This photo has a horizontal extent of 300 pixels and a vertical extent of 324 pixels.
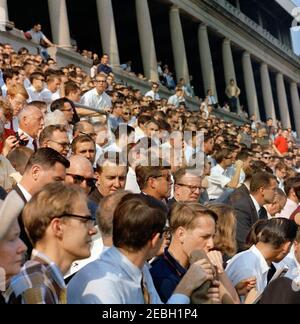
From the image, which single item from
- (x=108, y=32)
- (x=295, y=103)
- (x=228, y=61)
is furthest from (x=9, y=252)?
(x=295, y=103)

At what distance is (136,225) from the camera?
3811 mm

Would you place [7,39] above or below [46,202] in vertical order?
above

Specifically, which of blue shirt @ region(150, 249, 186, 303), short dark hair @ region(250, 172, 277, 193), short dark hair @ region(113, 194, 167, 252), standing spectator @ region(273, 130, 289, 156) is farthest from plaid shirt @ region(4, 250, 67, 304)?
standing spectator @ region(273, 130, 289, 156)

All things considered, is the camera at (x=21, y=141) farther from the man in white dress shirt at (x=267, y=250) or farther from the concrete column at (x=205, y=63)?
the concrete column at (x=205, y=63)

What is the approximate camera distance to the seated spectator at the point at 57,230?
3438 millimetres

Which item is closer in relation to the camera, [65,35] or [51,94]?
[51,94]

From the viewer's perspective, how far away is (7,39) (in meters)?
19.3

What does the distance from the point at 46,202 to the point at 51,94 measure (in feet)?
29.1

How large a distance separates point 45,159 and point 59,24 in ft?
61.6

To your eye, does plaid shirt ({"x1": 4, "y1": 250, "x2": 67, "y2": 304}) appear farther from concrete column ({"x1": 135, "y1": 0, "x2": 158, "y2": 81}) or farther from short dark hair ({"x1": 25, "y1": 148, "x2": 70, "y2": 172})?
concrete column ({"x1": 135, "y1": 0, "x2": 158, "y2": 81})

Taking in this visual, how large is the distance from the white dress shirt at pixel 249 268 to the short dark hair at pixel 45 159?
69.7 inches

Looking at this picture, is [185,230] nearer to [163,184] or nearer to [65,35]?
[163,184]

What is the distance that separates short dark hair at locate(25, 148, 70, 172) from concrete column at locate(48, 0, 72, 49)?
59.5ft

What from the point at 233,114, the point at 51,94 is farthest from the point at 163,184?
the point at 233,114
